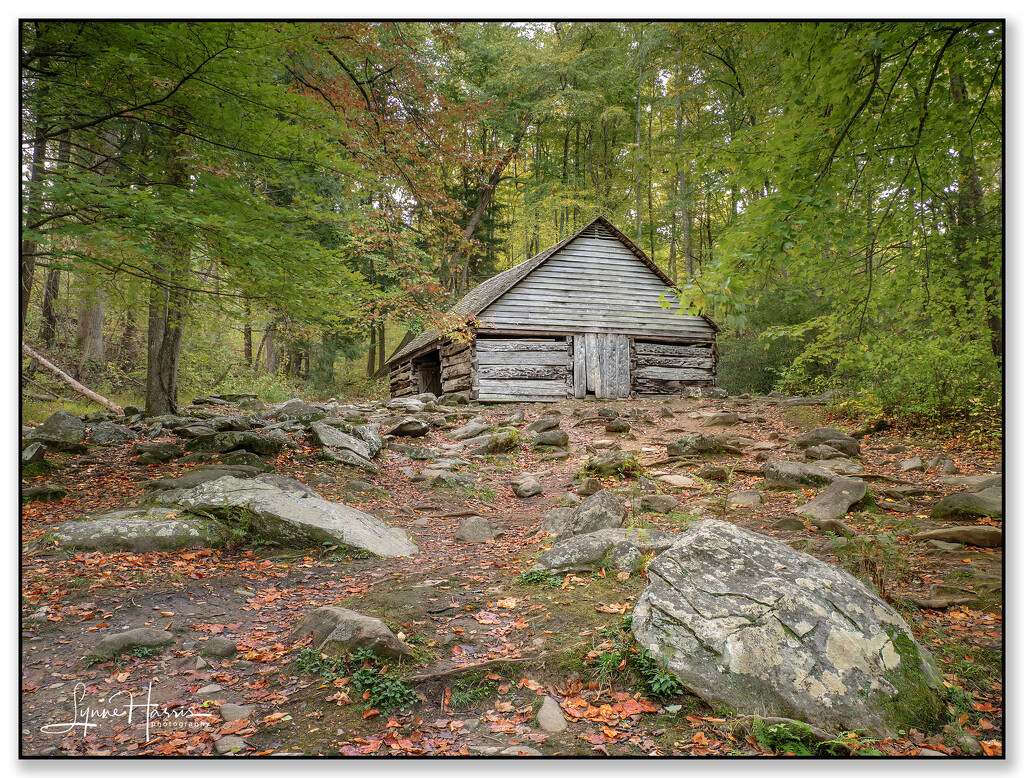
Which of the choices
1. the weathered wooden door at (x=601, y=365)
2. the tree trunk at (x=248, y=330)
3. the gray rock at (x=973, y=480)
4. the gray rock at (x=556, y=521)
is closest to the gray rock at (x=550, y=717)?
the gray rock at (x=556, y=521)

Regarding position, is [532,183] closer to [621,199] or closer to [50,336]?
[621,199]

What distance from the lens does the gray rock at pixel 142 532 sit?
3.89m

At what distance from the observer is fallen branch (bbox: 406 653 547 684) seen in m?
2.31

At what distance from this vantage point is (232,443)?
663 cm

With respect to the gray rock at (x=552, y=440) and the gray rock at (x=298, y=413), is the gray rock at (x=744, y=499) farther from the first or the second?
the gray rock at (x=298, y=413)

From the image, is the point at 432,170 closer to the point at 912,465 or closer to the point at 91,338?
the point at 912,465

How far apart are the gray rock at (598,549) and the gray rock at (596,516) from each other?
1.53ft

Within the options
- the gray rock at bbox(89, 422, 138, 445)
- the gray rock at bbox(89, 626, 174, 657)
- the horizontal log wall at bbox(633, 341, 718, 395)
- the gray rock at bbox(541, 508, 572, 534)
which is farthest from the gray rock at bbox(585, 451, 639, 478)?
the horizontal log wall at bbox(633, 341, 718, 395)

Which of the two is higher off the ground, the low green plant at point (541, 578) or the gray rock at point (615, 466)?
the gray rock at point (615, 466)

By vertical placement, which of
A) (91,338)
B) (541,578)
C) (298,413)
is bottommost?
(541,578)

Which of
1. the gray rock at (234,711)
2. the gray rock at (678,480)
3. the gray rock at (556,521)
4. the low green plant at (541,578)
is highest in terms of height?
the gray rock at (678,480)

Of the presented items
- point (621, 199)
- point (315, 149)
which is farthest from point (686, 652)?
point (621, 199)

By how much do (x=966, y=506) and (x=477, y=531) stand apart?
447 centimetres

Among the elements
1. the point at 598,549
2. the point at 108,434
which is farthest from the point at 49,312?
the point at 598,549
